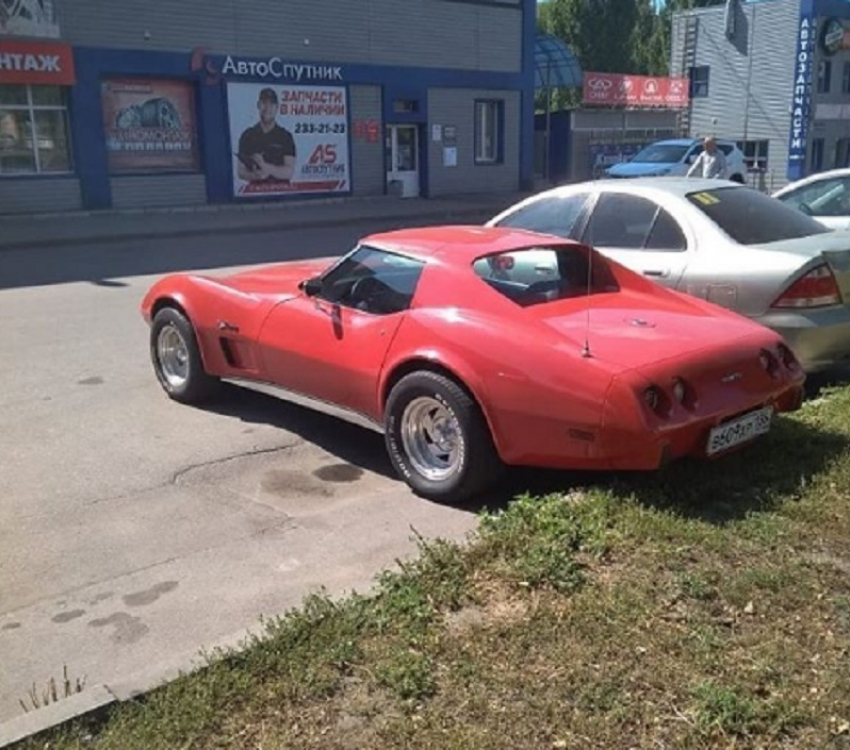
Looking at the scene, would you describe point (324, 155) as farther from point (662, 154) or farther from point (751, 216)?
point (751, 216)

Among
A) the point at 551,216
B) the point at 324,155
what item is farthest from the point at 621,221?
the point at 324,155

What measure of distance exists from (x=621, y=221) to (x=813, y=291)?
146cm

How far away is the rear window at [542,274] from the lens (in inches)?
205

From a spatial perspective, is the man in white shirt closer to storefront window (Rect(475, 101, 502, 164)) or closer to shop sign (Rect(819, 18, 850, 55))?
storefront window (Rect(475, 101, 502, 164))

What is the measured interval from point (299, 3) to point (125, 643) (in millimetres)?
23403

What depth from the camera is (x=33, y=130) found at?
20.9 meters

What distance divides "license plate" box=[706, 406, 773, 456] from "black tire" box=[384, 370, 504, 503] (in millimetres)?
1040

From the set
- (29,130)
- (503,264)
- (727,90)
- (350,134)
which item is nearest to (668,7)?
(727,90)

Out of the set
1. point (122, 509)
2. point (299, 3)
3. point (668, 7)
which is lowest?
point (122, 509)

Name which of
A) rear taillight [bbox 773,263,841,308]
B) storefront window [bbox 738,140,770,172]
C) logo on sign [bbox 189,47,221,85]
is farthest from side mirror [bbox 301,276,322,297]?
storefront window [bbox 738,140,770,172]

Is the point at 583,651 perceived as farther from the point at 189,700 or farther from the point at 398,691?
the point at 189,700

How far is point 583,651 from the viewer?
128 inches

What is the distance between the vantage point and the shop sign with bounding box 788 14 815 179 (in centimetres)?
3716

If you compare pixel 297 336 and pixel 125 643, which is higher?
pixel 297 336
